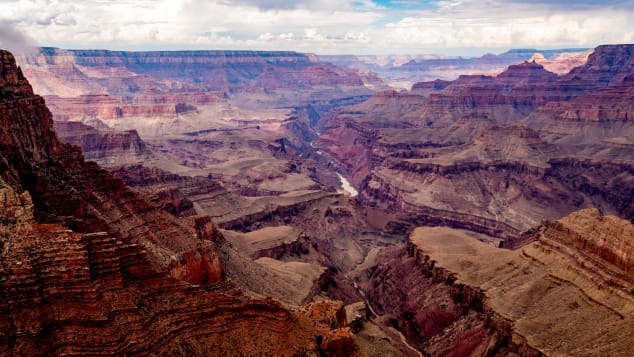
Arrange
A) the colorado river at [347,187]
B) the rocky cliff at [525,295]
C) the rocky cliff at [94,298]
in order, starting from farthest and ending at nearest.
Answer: the colorado river at [347,187], the rocky cliff at [525,295], the rocky cliff at [94,298]

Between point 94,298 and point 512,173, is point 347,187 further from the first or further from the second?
point 94,298

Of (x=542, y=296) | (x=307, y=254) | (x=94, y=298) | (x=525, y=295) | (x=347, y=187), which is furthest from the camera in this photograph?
(x=347, y=187)

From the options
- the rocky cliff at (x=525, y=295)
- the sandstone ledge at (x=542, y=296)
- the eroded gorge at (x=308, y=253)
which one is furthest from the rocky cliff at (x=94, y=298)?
the rocky cliff at (x=525, y=295)

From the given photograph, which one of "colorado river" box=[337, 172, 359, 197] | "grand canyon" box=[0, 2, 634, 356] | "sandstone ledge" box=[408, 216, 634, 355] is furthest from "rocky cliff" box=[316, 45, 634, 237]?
"sandstone ledge" box=[408, 216, 634, 355]

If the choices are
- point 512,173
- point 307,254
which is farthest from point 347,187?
point 307,254

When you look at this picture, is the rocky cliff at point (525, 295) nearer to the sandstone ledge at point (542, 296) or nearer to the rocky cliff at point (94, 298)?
the sandstone ledge at point (542, 296)
